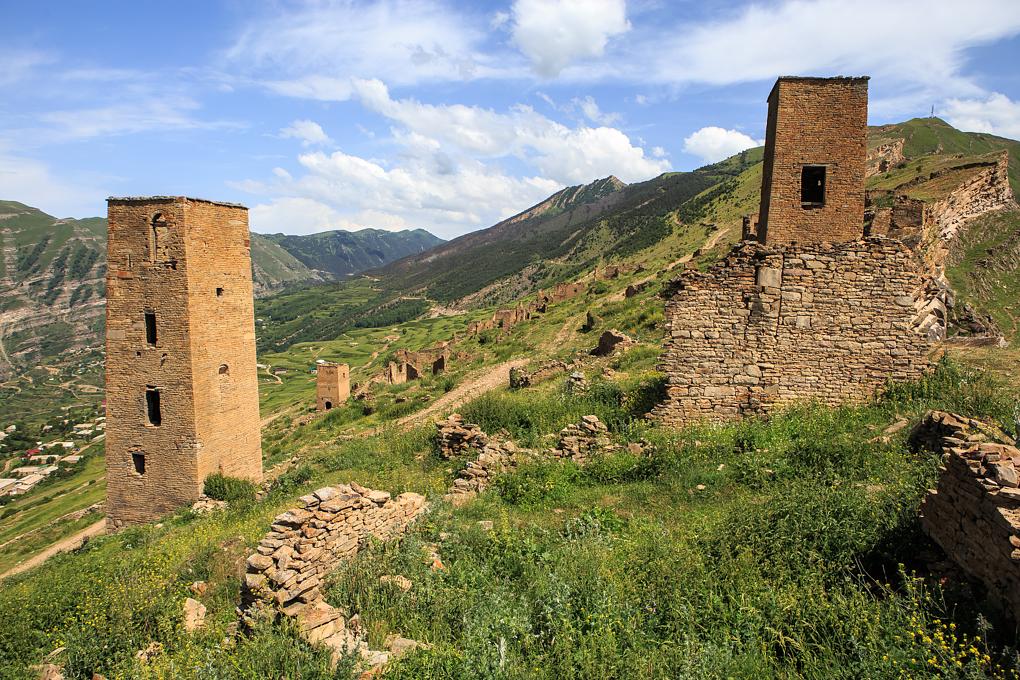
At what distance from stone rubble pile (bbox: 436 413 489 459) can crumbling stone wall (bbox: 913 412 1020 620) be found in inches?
276

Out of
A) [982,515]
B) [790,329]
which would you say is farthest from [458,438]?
[982,515]

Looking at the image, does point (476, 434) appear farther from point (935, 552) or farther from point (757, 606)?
point (935, 552)

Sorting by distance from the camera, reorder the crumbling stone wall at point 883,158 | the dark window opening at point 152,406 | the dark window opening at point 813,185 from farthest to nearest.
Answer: the crumbling stone wall at point 883,158 → the dark window opening at point 152,406 → the dark window opening at point 813,185

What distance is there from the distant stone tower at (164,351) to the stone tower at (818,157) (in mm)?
15294

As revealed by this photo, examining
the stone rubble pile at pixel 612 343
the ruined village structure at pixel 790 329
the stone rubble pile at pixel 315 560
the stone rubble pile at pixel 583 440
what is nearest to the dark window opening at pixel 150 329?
the stone rubble pile at pixel 315 560

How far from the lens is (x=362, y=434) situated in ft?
60.3

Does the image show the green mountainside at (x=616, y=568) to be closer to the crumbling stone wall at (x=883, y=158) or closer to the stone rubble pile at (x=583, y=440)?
the stone rubble pile at (x=583, y=440)

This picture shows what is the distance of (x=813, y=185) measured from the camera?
551 inches

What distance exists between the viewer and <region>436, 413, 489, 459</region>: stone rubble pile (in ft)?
34.2

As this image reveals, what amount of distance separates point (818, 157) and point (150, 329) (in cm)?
1838

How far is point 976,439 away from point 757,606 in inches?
128

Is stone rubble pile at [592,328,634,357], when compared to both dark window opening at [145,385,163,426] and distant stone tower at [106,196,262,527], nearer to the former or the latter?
distant stone tower at [106,196,262,527]

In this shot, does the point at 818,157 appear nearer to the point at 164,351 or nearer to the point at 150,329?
the point at 164,351

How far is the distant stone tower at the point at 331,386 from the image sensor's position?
30906 mm
